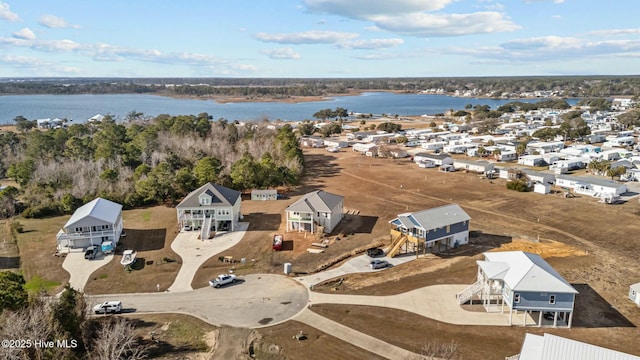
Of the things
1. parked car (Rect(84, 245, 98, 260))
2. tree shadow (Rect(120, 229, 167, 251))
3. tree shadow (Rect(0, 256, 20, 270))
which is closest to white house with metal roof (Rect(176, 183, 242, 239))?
tree shadow (Rect(120, 229, 167, 251))

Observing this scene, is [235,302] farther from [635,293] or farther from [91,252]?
[635,293]

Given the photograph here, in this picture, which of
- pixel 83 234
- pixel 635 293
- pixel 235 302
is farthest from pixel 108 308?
pixel 635 293

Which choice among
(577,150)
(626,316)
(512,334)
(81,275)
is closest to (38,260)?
(81,275)

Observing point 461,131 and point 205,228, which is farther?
point 461,131

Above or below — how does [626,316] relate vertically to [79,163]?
below

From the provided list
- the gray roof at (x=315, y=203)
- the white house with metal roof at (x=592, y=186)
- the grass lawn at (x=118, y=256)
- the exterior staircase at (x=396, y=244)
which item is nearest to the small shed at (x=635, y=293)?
the exterior staircase at (x=396, y=244)

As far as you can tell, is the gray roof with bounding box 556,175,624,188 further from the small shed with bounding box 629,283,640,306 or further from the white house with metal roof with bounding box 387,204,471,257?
the small shed with bounding box 629,283,640,306

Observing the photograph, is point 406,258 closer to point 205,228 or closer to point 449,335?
point 449,335
